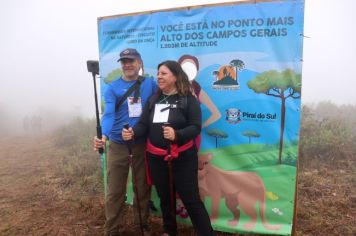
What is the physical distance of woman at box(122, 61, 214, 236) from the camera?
3295 millimetres

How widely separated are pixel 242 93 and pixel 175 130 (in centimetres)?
95

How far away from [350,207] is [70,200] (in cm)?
411

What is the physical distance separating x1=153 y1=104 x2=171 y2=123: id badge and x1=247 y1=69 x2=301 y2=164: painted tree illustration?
96cm

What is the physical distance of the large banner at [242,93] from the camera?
345cm

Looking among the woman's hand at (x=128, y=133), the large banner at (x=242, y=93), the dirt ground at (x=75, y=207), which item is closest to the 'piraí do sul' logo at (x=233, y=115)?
the large banner at (x=242, y=93)

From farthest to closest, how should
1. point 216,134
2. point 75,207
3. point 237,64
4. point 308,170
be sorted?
point 308,170
point 75,207
point 216,134
point 237,64

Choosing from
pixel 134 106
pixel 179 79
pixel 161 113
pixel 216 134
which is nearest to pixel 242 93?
pixel 216 134

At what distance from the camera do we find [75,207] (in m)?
5.01

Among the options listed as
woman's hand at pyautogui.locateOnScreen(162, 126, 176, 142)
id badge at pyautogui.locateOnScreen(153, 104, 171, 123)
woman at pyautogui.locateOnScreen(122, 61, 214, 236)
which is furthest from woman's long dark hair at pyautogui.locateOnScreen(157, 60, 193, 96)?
woman's hand at pyautogui.locateOnScreen(162, 126, 176, 142)

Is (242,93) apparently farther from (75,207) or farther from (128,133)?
(75,207)

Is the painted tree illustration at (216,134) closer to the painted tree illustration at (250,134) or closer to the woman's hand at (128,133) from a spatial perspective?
the painted tree illustration at (250,134)

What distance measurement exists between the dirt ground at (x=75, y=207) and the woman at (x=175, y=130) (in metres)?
0.94

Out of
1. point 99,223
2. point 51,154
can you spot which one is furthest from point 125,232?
point 51,154

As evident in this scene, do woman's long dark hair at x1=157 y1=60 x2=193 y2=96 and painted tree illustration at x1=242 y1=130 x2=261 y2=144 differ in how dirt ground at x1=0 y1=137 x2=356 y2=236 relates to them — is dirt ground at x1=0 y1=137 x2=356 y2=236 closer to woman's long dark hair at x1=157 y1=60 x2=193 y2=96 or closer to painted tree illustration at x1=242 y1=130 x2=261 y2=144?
painted tree illustration at x1=242 y1=130 x2=261 y2=144
